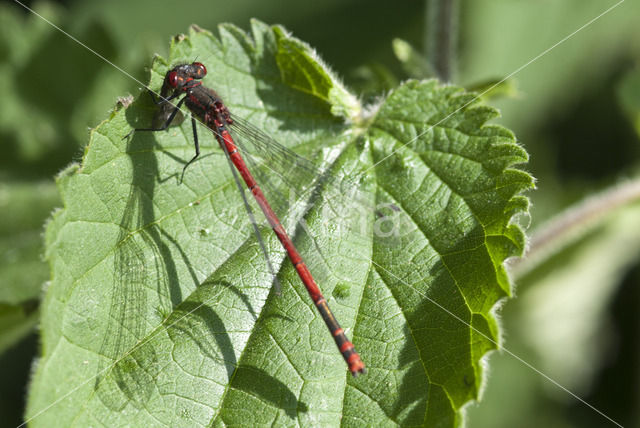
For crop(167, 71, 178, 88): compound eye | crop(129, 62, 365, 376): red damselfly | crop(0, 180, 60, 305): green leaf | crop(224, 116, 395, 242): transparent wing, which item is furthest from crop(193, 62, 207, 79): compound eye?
crop(0, 180, 60, 305): green leaf

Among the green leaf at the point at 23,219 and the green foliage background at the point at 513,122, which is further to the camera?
the green foliage background at the point at 513,122

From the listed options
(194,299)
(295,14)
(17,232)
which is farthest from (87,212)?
(295,14)

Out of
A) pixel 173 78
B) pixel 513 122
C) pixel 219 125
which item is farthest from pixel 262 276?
pixel 513 122

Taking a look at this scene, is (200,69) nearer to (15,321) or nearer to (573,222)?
(15,321)

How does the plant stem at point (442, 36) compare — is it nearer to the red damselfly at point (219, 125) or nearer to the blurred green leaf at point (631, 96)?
the blurred green leaf at point (631, 96)

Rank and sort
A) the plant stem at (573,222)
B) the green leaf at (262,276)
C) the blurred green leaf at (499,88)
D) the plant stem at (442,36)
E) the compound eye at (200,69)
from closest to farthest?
the green leaf at (262,276), the compound eye at (200,69), the blurred green leaf at (499,88), the plant stem at (573,222), the plant stem at (442,36)

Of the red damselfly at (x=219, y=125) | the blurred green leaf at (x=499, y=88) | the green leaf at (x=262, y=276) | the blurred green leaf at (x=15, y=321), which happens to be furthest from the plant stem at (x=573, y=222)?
the blurred green leaf at (x=15, y=321)

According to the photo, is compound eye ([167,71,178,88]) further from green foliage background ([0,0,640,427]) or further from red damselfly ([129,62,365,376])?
green foliage background ([0,0,640,427])
